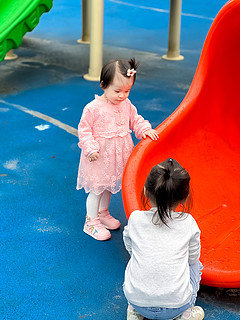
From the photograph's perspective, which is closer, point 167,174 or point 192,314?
point 167,174

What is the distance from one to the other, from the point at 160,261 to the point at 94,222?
0.97 meters

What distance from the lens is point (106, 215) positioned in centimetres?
286

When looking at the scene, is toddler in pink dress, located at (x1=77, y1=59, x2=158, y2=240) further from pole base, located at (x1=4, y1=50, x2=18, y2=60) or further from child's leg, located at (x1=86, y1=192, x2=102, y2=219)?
pole base, located at (x1=4, y1=50, x2=18, y2=60)

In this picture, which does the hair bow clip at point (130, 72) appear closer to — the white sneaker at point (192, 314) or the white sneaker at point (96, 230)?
the white sneaker at point (96, 230)

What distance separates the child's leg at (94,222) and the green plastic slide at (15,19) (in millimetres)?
2510

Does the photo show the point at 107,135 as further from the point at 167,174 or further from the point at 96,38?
the point at 96,38

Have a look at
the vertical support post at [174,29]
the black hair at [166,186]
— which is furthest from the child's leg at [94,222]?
the vertical support post at [174,29]

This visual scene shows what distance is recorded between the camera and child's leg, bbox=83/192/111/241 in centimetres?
271

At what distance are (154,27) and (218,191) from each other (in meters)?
6.21

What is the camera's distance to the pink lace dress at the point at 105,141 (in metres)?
2.51

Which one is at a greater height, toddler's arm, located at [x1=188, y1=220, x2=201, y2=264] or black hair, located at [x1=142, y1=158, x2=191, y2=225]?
black hair, located at [x1=142, y1=158, x2=191, y2=225]

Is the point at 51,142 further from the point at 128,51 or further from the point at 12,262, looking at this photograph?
the point at 128,51

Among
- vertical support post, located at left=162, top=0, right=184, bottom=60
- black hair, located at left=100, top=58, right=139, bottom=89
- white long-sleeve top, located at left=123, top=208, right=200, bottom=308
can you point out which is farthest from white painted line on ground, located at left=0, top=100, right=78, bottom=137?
vertical support post, located at left=162, top=0, right=184, bottom=60

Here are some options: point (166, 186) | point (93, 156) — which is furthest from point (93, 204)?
point (166, 186)
